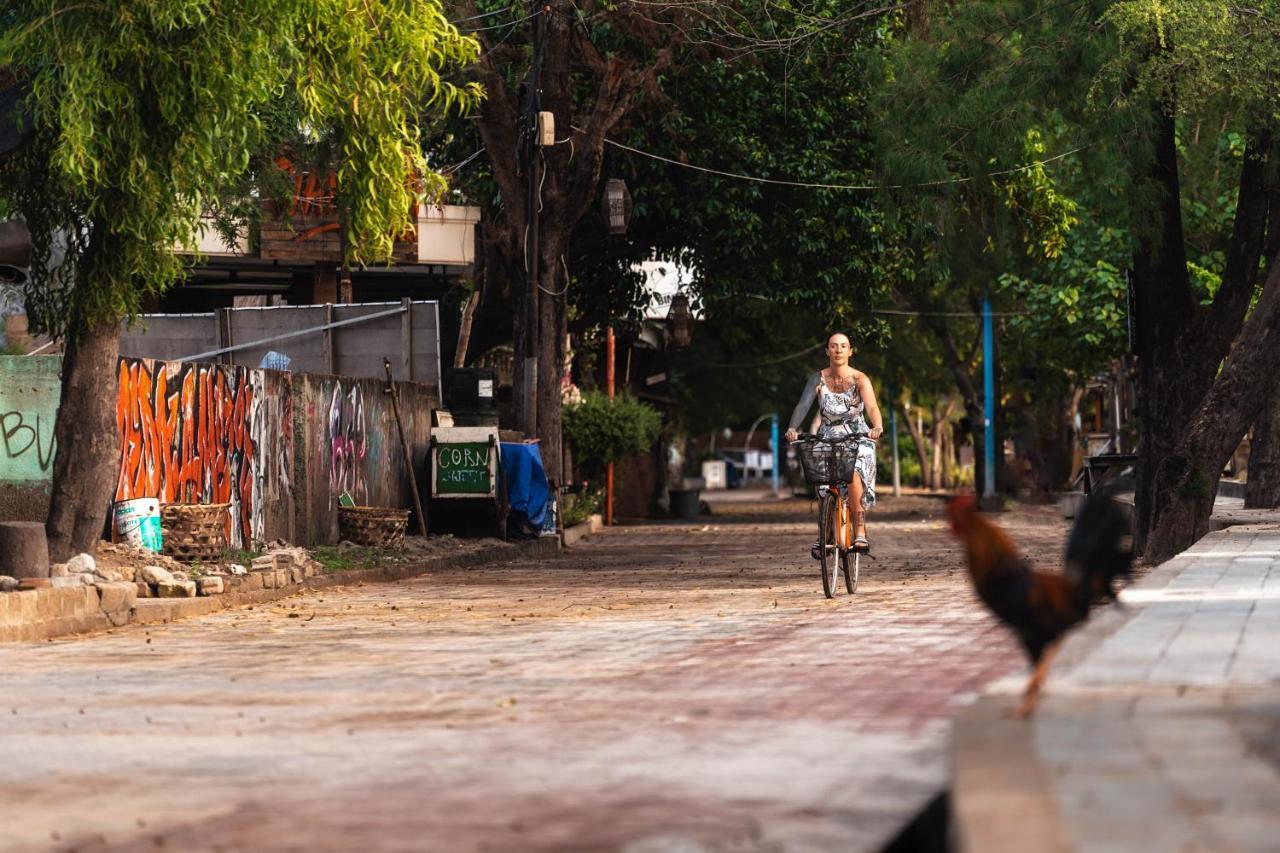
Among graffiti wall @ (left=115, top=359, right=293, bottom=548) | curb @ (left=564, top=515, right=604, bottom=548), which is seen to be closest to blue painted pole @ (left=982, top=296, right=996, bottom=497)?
curb @ (left=564, top=515, right=604, bottom=548)

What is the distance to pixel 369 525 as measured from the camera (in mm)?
21219

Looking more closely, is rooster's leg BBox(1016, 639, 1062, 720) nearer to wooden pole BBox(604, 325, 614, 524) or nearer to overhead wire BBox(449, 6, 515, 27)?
overhead wire BBox(449, 6, 515, 27)

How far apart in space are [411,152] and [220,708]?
8.22m

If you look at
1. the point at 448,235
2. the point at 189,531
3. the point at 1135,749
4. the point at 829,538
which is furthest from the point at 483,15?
the point at 1135,749

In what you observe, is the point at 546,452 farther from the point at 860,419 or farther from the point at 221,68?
the point at 221,68

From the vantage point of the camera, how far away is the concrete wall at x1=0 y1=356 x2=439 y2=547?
52.0 ft

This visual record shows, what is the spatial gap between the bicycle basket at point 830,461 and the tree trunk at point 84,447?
5.32 metres

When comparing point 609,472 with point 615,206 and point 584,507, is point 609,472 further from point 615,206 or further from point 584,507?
point 615,206

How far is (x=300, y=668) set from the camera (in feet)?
33.2

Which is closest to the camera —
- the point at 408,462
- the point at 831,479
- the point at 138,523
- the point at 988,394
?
the point at 831,479

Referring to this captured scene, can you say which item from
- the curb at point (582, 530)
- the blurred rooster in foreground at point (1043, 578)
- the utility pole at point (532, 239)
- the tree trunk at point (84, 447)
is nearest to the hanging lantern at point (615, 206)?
the utility pole at point (532, 239)

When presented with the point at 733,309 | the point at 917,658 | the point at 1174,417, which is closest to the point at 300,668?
the point at 917,658

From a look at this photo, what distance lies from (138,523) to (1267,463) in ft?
51.5

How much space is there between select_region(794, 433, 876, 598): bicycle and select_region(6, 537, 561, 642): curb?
15.2ft
